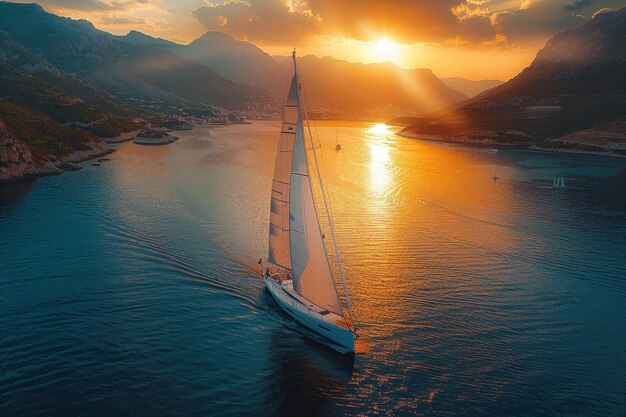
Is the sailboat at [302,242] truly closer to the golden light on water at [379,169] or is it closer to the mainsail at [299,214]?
the mainsail at [299,214]

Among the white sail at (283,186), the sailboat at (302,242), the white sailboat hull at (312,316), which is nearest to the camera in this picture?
the white sailboat hull at (312,316)

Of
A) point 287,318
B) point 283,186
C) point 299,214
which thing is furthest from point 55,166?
point 299,214

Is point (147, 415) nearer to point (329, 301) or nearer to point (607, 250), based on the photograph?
point (329, 301)

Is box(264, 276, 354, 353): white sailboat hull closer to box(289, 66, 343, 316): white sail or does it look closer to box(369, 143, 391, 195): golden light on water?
box(289, 66, 343, 316): white sail

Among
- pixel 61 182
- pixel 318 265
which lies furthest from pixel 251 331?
pixel 61 182

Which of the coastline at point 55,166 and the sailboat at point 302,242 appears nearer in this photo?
the sailboat at point 302,242

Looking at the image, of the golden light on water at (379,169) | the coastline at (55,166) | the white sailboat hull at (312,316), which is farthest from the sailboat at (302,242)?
the coastline at (55,166)
